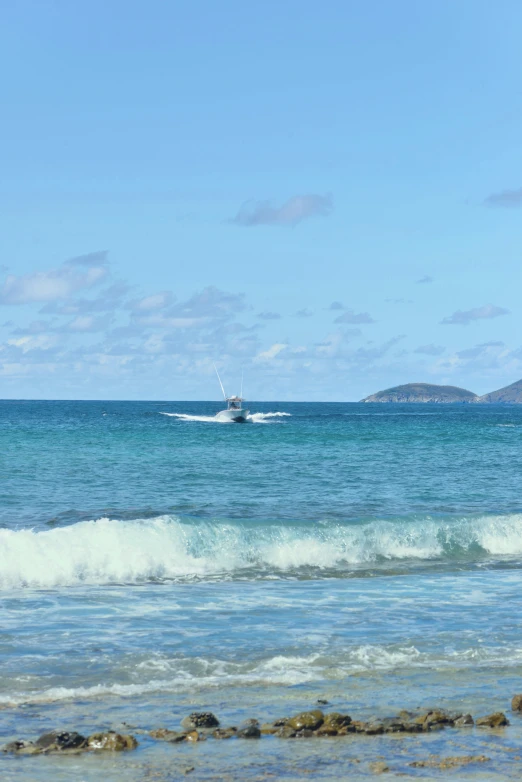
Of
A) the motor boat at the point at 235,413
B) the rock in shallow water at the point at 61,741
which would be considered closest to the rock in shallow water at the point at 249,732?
the rock in shallow water at the point at 61,741

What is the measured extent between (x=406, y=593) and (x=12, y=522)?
14030 millimetres

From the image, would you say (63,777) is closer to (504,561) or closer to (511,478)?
(504,561)

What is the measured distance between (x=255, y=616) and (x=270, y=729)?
6.54m

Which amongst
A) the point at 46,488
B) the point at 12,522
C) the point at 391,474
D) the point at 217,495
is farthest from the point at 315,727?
the point at 391,474

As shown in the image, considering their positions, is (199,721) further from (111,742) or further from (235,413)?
(235,413)

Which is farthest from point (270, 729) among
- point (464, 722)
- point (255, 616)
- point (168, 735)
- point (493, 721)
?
point (255, 616)

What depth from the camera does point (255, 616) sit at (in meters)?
16.8

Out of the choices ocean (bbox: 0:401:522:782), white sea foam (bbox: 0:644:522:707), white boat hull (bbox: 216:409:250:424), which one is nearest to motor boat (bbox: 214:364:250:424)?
white boat hull (bbox: 216:409:250:424)

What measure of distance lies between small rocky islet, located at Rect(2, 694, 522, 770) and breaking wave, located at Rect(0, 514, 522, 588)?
1151cm

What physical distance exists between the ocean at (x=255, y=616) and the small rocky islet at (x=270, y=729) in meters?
0.15

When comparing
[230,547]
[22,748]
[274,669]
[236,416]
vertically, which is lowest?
[274,669]

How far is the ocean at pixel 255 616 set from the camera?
9.86 meters

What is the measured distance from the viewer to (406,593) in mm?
19609

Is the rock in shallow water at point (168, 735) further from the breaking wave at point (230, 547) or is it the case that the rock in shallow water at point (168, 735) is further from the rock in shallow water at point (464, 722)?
the breaking wave at point (230, 547)
